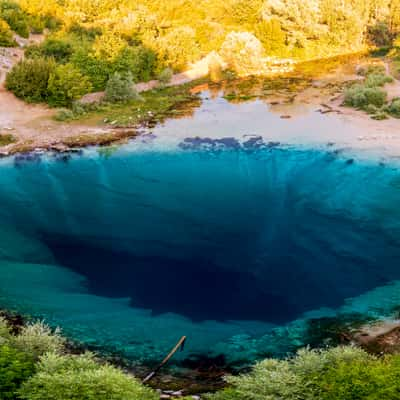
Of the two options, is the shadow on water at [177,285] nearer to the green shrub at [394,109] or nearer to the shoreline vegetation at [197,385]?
the shoreline vegetation at [197,385]

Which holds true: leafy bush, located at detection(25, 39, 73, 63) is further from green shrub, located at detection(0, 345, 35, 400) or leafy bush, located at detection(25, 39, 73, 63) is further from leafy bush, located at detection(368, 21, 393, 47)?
leafy bush, located at detection(368, 21, 393, 47)

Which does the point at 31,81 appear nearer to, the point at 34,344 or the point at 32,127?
the point at 32,127

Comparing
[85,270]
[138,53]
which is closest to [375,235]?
[85,270]

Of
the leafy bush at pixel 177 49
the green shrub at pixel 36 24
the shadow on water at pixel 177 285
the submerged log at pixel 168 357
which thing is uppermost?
the green shrub at pixel 36 24

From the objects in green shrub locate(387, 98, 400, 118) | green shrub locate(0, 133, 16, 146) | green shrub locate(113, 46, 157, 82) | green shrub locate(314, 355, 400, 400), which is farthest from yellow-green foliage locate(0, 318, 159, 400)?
green shrub locate(113, 46, 157, 82)

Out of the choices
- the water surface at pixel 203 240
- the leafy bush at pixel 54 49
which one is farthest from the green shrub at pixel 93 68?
the water surface at pixel 203 240
